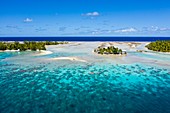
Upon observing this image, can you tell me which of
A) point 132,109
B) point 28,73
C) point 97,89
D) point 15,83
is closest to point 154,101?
point 132,109

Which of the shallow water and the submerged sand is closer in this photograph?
the shallow water

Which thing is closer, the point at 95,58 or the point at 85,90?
the point at 85,90

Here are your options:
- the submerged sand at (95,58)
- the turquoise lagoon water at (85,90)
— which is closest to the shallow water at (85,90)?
the turquoise lagoon water at (85,90)

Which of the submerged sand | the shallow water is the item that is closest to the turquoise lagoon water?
the shallow water

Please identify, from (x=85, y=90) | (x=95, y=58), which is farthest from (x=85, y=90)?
(x=95, y=58)

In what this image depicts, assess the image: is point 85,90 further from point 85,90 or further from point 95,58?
point 95,58

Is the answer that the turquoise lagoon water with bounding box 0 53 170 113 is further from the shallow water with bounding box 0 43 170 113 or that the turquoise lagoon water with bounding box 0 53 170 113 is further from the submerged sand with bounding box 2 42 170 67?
the submerged sand with bounding box 2 42 170 67

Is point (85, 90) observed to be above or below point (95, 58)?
below

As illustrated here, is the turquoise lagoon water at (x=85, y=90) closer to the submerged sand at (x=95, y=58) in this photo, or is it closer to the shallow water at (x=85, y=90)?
the shallow water at (x=85, y=90)

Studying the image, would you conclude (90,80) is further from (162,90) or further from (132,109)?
(132,109)
